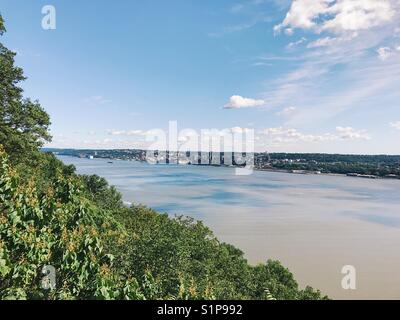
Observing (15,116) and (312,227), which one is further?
(312,227)

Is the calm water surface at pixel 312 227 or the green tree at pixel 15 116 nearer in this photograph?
the green tree at pixel 15 116

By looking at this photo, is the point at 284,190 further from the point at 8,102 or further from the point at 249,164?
the point at 8,102

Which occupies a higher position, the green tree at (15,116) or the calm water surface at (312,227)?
the green tree at (15,116)

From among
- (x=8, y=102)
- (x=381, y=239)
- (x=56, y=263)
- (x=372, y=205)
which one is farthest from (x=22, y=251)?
(x=372, y=205)
